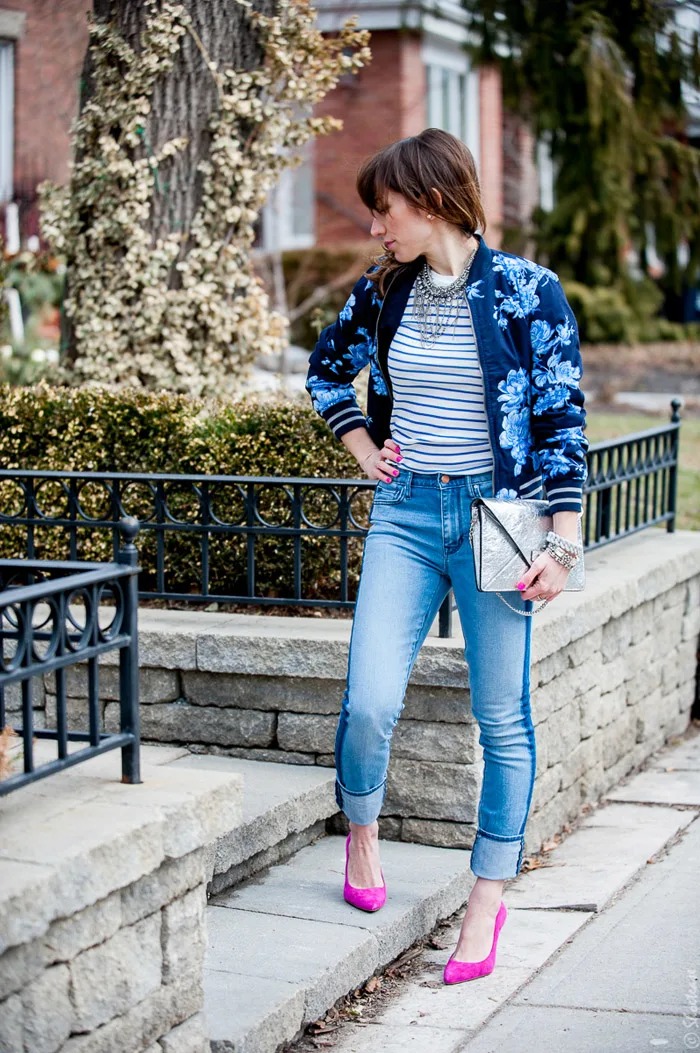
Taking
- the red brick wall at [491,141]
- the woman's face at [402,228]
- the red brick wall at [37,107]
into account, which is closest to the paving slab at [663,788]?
the woman's face at [402,228]

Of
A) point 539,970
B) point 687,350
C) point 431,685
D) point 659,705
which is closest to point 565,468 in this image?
point 431,685

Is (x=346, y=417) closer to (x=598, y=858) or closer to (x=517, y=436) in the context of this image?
(x=517, y=436)

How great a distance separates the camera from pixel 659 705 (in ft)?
20.1

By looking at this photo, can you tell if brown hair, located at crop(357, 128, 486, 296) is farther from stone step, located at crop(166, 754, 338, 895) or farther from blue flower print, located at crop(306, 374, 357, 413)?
stone step, located at crop(166, 754, 338, 895)

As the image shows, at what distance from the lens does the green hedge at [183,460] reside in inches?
193

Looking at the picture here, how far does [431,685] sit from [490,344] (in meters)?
1.28

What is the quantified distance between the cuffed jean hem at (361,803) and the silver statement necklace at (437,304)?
3.82 ft

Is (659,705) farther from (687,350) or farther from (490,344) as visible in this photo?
(687,350)

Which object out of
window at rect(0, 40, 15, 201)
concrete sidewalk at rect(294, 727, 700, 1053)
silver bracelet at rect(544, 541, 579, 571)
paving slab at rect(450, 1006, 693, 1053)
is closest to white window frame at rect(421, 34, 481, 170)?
window at rect(0, 40, 15, 201)

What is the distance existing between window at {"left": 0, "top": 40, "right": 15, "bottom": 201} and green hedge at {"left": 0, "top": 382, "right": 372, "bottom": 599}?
9058 millimetres

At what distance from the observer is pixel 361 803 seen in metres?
3.53

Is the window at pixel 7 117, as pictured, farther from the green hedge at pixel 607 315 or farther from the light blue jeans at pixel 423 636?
the light blue jeans at pixel 423 636

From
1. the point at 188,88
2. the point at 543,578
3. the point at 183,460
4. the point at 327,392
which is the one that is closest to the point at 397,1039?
the point at 543,578

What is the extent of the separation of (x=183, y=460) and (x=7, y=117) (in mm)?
10027
